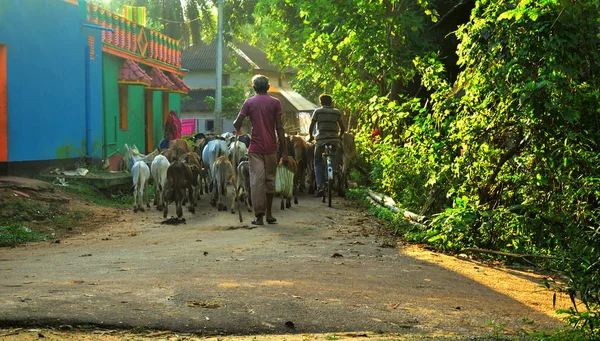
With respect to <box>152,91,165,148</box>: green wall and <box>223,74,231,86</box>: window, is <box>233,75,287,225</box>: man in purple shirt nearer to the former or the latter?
<box>152,91,165,148</box>: green wall

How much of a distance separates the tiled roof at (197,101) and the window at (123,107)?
34.1 m

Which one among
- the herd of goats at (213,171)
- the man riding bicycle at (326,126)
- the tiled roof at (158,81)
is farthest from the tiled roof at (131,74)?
the man riding bicycle at (326,126)

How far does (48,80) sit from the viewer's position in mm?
19344

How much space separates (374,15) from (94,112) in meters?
7.92

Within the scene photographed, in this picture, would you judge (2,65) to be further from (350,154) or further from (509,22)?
(509,22)

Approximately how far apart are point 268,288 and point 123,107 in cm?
2055

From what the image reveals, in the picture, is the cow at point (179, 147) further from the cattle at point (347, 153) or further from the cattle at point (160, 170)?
the cattle at point (347, 153)

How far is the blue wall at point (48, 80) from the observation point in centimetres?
1772

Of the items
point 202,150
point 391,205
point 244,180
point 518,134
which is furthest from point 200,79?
point 518,134

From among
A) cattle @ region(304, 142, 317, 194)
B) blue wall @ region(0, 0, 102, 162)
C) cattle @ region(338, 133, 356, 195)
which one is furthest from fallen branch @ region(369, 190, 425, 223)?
blue wall @ region(0, 0, 102, 162)

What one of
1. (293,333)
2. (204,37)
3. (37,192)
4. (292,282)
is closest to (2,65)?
(37,192)

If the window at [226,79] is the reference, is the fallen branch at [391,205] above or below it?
below

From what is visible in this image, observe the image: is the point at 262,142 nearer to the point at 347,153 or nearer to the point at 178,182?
the point at 178,182

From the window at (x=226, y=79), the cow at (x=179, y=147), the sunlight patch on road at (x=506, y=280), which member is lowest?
the sunlight patch on road at (x=506, y=280)
